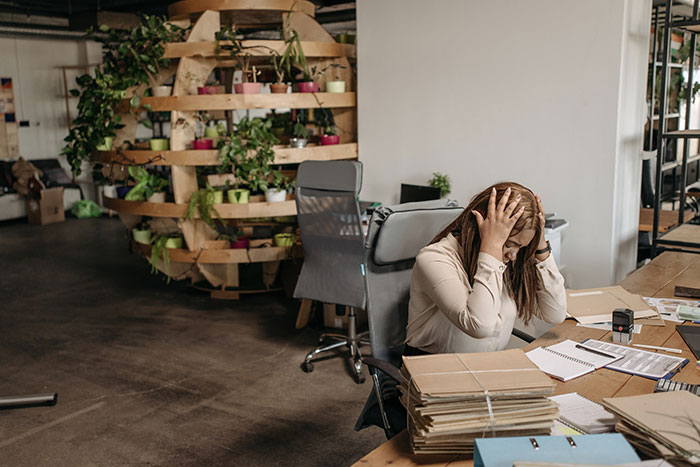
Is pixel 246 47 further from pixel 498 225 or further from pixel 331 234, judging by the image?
pixel 498 225

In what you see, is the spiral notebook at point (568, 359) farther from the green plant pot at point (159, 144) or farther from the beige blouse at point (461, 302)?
the green plant pot at point (159, 144)

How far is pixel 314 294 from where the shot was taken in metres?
3.92

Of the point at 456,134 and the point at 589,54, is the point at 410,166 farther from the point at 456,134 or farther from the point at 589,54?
the point at 589,54

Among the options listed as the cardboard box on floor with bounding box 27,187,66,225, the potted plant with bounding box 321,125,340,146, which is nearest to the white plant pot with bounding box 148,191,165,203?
the potted plant with bounding box 321,125,340,146

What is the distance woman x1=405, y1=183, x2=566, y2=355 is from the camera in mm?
2000

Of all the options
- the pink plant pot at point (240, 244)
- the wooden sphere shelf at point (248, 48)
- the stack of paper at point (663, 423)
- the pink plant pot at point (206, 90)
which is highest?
the wooden sphere shelf at point (248, 48)

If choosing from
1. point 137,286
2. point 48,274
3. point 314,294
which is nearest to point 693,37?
point 314,294

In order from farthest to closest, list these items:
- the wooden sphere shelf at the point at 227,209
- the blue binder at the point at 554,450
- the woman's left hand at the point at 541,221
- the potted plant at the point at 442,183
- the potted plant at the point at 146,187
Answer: the potted plant at the point at 146,187
the wooden sphere shelf at the point at 227,209
the potted plant at the point at 442,183
the woman's left hand at the point at 541,221
the blue binder at the point at 554,450

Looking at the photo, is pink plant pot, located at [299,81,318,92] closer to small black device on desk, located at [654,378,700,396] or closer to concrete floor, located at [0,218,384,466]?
concrete floor, located at [0,218,384,466]

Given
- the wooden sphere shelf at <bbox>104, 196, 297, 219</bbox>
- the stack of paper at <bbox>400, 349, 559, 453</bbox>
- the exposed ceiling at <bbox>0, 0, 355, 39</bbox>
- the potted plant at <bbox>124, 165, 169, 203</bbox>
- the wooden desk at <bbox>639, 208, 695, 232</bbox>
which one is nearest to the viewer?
the stack of paper at <bbox>400, 349, 559, 453</bbox>

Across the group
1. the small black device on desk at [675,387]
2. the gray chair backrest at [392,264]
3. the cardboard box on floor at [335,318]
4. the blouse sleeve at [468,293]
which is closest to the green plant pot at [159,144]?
the cardboard box on floor at [335,318]

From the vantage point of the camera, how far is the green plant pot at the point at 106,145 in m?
5.31

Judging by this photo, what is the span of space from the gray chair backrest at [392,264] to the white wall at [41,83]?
9.27 m

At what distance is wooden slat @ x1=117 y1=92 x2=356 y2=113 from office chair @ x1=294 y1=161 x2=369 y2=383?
117 centimetres
